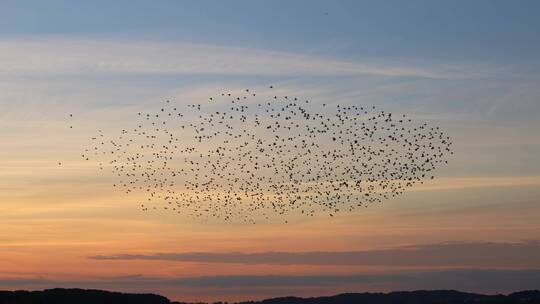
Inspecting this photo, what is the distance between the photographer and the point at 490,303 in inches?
5576

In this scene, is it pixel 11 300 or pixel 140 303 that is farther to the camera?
pixel 140 303

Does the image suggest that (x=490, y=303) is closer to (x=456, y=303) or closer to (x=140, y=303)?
(x=456, y=303)

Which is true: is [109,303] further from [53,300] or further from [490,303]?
[490,303]

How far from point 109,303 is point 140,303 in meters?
3.70

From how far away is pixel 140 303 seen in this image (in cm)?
14238

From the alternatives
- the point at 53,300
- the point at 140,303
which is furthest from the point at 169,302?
the point at 53,300

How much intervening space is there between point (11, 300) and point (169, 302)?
19134 mm

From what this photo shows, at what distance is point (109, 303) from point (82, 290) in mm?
4298

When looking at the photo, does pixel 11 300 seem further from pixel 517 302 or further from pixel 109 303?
pixel 517 302

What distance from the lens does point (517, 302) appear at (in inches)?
5349

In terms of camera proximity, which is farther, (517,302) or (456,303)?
(456,303)

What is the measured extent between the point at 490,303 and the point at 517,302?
20.2 ft

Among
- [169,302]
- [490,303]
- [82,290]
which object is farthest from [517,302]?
[82,290]

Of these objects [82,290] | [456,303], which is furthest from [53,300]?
[456,303]
